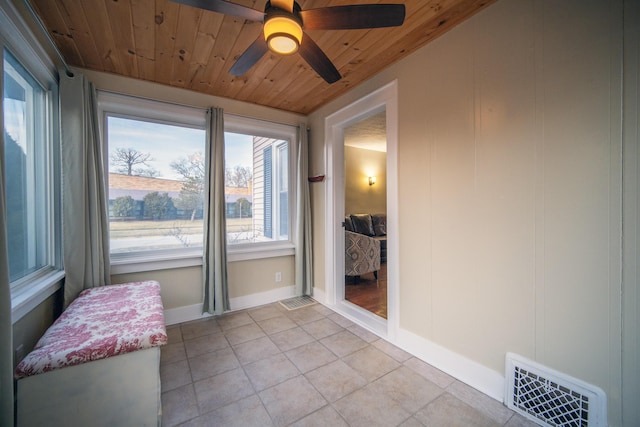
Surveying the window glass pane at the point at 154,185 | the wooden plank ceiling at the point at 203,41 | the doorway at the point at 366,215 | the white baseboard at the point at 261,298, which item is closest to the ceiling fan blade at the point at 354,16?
the wooden plank ceiling at the point at 203,41

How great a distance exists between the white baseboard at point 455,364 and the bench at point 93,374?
1797 mm

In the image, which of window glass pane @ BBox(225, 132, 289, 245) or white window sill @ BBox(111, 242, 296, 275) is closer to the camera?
white window sill @ BBox(111, 242, 296, 275)

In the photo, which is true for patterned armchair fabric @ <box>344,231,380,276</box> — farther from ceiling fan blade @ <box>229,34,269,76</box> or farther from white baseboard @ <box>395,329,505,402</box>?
ceiling fan blade @ <box>229,34,269,76</box>

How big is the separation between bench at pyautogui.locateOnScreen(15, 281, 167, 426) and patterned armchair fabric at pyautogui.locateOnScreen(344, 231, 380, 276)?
2575 millimetres

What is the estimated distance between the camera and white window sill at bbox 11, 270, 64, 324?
55.3 inches

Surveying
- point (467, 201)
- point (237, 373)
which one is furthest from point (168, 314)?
point (467, 201)

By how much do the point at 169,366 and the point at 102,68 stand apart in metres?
2.64

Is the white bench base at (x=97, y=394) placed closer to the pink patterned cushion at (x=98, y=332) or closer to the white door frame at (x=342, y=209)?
the pink patterned cushion at (x=98, y=332)

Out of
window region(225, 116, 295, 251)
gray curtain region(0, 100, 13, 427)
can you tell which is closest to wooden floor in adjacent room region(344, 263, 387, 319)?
window region(225, 116, 295, 251)

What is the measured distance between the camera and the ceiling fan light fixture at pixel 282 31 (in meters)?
1.27

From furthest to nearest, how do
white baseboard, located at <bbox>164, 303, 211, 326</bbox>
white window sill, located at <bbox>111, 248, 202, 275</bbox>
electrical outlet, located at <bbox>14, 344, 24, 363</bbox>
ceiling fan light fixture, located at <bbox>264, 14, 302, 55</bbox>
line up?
white baseboard, located at <bbox>164, 303, 211, 326</bbox>, white window sill, located at <bbox>111, 248, 202, 275</bbox>, electrical outlet, located at <bbox>14, 344, 24, 363</bbox>, ceiling fan light fixture, located at <bbox>264, 14, 302, 55</bbox>

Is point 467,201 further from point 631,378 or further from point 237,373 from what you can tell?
point 237,373

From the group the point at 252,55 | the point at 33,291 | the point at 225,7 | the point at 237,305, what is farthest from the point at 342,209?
the point at 33,291

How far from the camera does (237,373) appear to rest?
1914 millimetres
